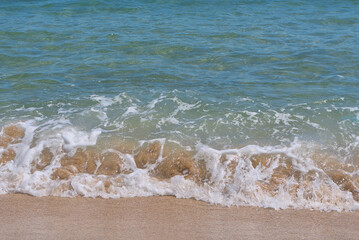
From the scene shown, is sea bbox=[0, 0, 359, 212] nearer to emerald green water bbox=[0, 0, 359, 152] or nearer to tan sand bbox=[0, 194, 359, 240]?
emerald green water bbox=[0, 0, 359, 152]

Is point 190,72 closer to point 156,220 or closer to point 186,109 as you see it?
point 186,109

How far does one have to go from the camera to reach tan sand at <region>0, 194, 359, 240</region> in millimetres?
4496

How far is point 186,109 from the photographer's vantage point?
708 centimetres

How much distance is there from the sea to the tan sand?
6.6 inches

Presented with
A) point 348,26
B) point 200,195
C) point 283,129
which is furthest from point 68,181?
point 348,26

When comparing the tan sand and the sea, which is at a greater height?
the sea

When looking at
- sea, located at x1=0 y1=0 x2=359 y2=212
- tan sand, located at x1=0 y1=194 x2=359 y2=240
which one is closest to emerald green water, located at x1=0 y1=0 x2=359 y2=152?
sea, located at x1=0 y1=0 x2=359 y2=212

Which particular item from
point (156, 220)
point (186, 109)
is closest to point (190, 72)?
point (186, 109)

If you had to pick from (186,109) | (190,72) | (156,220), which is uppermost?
(190,72)

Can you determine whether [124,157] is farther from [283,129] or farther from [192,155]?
[283,129]

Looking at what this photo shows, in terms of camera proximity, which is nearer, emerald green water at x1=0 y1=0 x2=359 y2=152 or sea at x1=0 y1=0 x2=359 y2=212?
sea at x1=0 y1=0 x2=359 y2=212

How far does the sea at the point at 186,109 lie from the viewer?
5.34 metres

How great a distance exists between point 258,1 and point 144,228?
36.1ft

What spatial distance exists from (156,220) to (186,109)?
A: 8.82 feet
